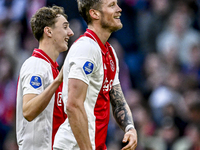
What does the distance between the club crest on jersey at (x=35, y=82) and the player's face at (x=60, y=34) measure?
64 cm

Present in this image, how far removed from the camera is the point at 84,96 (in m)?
2.59

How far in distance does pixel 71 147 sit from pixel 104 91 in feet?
1.73

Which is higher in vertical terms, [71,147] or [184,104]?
[71,147]

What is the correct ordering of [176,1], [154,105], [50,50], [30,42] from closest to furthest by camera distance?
[50,50] < [154,105] < [176,1] < [30,42]

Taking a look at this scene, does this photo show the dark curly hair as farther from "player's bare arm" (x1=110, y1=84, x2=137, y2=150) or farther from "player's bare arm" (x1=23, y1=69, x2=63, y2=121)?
"player's bare arm" (x1=110, y1=84, x2=137, y2=150)

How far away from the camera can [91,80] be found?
271 cm

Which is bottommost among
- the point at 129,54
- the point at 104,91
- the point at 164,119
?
the point at 164,119

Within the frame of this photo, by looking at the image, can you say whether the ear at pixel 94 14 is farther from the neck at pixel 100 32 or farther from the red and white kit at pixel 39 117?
the red and white kit at pixel 39 117

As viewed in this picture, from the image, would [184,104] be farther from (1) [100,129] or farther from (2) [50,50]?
(1) [100,129]

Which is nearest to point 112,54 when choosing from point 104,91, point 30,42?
point 104,91

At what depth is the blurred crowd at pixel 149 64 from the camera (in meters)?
5.95

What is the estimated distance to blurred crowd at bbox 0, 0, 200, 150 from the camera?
5.95m

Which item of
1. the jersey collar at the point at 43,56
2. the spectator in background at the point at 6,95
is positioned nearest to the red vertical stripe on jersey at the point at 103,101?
the jersey collar at the point at 43,56

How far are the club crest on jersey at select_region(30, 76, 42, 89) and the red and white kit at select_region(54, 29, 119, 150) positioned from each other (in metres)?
0.70
